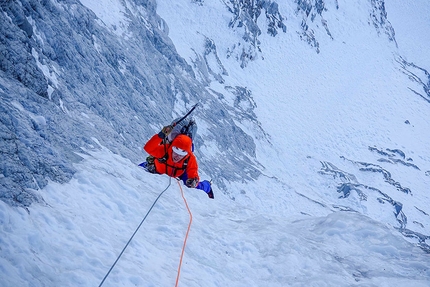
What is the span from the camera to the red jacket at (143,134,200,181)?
24.6ft

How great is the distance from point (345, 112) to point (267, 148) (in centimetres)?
1965

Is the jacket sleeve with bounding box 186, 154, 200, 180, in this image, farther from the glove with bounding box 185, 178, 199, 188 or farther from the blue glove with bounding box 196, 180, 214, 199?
the blue glove with bounding box 196, 180, 214, 199

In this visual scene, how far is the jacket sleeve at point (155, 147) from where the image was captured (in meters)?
7.79

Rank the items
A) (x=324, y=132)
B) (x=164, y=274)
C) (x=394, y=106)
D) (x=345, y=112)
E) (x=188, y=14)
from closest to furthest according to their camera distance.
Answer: (x=164, y=274)
(x=188, y=14)
(x=324, y=132)
(x=345, y=112)
(x=394, y=106)

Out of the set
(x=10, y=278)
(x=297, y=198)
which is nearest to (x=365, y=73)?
(x=297, y=198)

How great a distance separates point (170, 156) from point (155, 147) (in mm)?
428

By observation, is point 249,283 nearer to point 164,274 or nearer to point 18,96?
point 164,274

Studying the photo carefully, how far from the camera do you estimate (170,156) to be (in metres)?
8.05

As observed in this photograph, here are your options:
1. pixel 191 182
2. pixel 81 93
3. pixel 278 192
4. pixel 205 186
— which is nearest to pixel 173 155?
pixel 191 182

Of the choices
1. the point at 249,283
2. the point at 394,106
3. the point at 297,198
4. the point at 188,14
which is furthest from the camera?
the point at 394,106

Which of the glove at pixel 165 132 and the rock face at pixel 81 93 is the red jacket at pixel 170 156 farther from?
the rock face at pixel 81 93

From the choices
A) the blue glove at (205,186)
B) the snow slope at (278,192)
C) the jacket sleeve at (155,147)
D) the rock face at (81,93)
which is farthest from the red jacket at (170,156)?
the rock face at (81,93)

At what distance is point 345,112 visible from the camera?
46469 mm

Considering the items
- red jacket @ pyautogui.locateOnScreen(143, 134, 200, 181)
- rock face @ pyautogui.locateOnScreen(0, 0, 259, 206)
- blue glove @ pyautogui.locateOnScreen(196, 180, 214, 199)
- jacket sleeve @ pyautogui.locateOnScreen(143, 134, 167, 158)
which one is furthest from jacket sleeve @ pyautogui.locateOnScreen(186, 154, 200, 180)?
rock face @ pyautogui.locateOnScreen(0, 0, 259, 206)
